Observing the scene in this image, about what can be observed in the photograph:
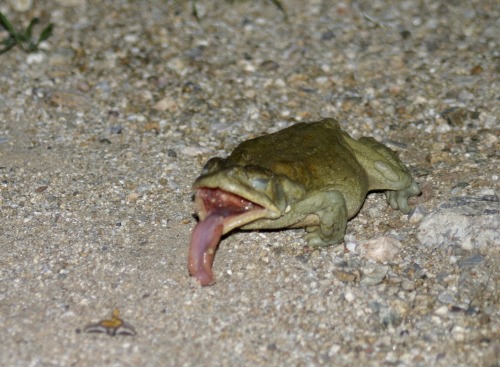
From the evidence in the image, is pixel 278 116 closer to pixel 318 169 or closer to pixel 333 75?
A: pixel 333 75

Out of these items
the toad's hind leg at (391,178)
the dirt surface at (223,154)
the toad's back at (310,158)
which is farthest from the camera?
the toad's hind leg at (391,178)

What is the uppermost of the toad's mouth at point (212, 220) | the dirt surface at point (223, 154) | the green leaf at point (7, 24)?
the toad's mouth at point (212, 220)

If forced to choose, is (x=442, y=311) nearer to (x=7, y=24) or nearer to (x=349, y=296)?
(x=349, y=296)

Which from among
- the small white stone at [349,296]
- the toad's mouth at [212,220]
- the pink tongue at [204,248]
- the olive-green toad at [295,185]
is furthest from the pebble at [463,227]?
the pink tongue at [204,248]

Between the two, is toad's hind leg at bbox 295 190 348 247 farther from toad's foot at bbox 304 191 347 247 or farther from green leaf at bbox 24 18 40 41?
green leaf at bbox 24 18 40 41

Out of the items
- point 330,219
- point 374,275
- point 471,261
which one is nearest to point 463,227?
point 471,261

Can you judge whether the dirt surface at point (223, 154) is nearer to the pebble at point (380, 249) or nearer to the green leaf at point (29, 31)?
the pebble at point (380, 249)

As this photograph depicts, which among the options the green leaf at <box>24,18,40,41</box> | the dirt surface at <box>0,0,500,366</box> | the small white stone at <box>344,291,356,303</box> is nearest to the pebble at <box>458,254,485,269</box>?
the dirt surface at <box>0,0,500,366</box>

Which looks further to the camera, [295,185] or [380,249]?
[380,249]
